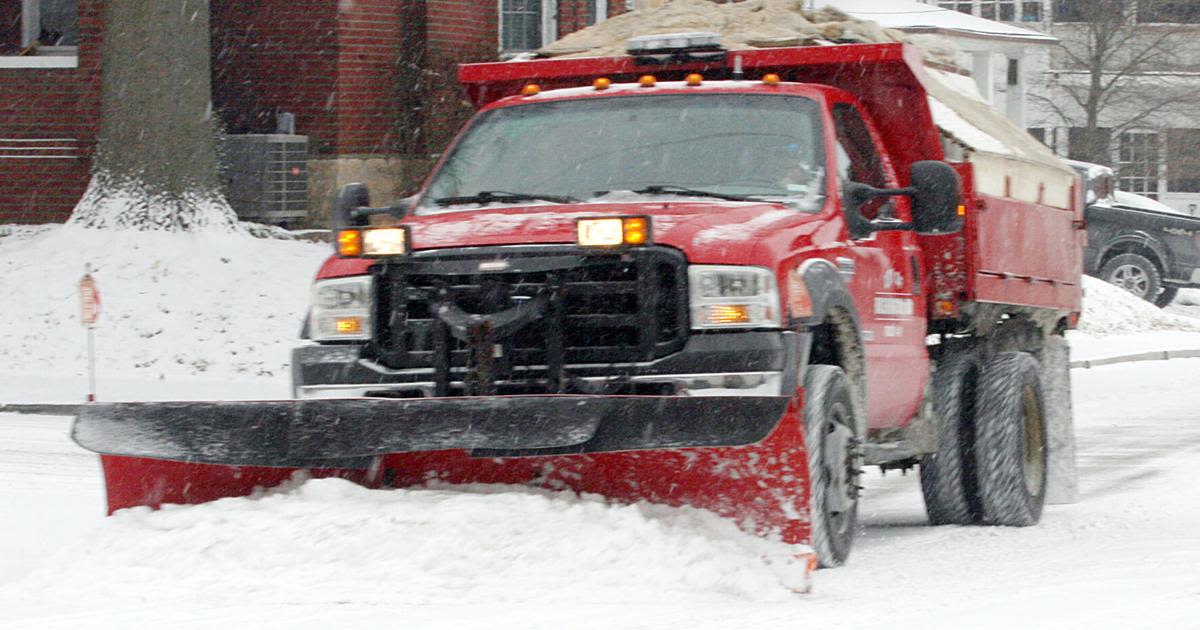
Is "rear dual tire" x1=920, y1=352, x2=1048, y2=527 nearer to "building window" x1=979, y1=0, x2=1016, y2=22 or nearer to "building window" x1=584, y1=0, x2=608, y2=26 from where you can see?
"building window" x1=584, y1=0, x2=608, y2=26

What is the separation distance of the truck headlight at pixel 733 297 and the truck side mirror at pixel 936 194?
1.39 metres

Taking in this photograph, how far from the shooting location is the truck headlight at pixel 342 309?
752 centimetres

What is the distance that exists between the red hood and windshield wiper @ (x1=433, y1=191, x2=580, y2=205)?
0.44 feet

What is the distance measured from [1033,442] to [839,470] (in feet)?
10.4

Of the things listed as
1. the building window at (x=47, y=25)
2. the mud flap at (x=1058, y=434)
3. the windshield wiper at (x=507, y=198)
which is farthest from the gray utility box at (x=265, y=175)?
the windshield wiper at (x=507, y=198)

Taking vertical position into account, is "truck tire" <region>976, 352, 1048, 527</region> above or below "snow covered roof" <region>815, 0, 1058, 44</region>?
below

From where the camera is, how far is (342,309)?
7586 mm

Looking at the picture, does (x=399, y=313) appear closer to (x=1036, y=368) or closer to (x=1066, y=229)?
(x=1036, y=368)

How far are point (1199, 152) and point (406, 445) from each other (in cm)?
4138

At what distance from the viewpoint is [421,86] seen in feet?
76.5

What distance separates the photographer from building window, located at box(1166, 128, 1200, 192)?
45500 mm

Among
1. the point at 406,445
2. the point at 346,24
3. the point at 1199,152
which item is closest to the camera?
the point at 406,445

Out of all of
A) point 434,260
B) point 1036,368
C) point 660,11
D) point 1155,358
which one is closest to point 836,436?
point 434,260

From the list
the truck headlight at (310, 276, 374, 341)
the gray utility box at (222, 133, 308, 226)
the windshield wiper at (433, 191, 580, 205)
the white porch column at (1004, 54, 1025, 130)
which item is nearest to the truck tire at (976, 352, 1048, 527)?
the windshield wiper at (433, 191, 580, 205)
